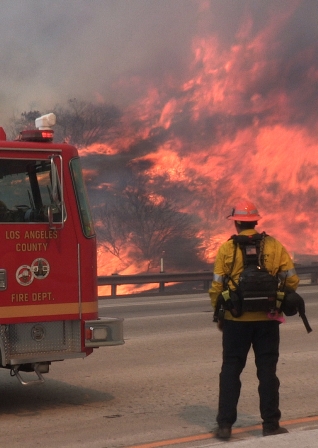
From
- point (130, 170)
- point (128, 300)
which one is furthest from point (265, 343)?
point (130, 170)

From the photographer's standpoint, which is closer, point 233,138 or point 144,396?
point 144,396

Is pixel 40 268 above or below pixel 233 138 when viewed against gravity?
below

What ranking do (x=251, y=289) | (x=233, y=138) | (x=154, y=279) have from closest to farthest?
(x=251, y=289), (x=154, y=279), (x=233, y=138)

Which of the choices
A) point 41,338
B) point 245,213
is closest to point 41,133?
point 41,338

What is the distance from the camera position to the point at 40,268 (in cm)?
780

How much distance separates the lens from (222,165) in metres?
32.0

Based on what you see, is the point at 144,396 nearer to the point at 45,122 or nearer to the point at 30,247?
the point at 30,247

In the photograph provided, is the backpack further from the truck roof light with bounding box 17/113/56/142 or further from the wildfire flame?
the wildfire flame

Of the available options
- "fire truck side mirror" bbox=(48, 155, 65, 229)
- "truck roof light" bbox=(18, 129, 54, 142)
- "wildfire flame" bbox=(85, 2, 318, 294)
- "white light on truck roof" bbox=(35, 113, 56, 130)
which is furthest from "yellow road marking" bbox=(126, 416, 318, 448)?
"wildfire flame" bbox=(85, 2, 318, 294)

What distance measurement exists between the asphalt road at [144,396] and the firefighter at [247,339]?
0.36 meters

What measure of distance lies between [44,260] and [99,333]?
2.75 ft

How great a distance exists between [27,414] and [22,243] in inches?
59.6

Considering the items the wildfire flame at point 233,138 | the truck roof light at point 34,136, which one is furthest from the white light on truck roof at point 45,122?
the wildfire flame at point 233,138

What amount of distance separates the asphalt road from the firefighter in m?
0.36
